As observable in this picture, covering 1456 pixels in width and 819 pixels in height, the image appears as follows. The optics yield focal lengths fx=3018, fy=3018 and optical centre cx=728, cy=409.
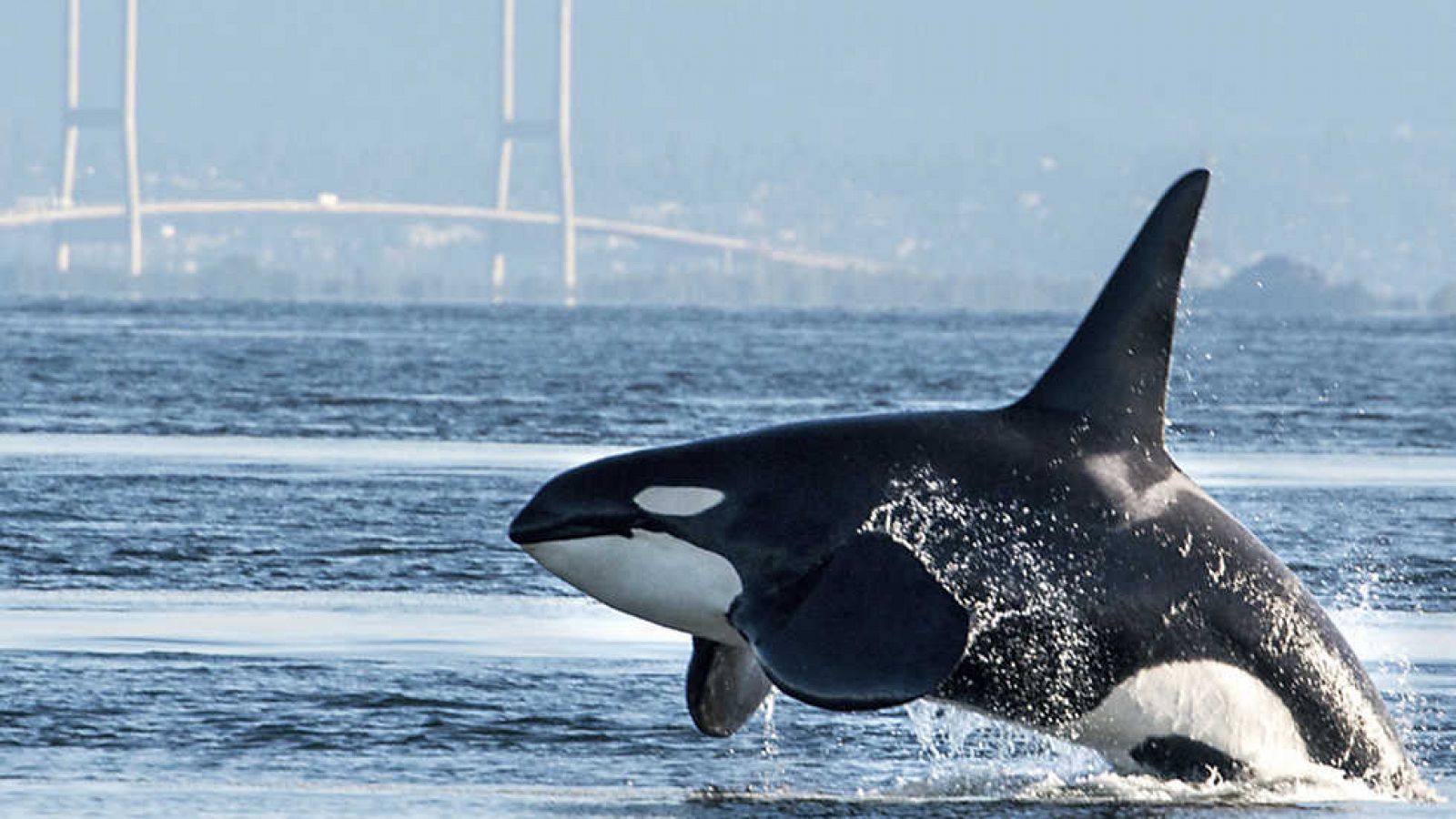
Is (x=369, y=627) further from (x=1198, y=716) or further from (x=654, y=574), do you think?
(x=1198, y=716)

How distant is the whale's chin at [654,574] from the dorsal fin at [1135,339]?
1331mm

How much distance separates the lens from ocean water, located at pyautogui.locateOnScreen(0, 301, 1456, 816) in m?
11.0

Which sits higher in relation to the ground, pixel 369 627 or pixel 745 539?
pixel 745 539

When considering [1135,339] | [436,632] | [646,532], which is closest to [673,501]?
[646,532]

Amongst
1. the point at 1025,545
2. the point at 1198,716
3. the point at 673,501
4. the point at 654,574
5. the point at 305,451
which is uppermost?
the point at 673,501

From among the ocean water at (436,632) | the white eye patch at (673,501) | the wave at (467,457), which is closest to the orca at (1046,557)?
the white eye patch at (673,501)

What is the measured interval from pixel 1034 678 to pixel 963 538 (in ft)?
1.76

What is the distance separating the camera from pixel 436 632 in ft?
50.4

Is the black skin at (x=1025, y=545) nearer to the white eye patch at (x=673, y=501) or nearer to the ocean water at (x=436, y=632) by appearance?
the white eye patch at (x=673, y=501)

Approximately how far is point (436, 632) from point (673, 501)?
527 cm

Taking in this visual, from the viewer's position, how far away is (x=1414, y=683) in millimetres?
14102

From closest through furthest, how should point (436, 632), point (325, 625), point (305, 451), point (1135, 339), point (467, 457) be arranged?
point (1135, 339), point (436, 632), point (325, 625), point (467, 457), point (305, 451)

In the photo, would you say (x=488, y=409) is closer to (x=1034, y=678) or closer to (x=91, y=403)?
→ (x=91, y=403)

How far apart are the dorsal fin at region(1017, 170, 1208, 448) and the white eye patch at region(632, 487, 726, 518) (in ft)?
4.11
